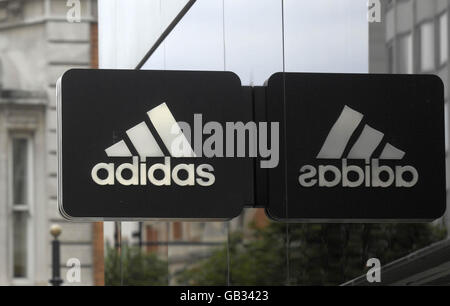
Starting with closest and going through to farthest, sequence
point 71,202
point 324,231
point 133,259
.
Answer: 1. point 71,202
2. point 324,231
3. point 133,259

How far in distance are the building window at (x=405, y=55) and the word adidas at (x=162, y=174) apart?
1.75 metres

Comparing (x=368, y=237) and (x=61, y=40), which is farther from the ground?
(x=61, y=40)

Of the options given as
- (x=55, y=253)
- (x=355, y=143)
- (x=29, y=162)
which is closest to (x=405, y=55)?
(x=355, y=143)

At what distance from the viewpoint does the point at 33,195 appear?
2278 cm

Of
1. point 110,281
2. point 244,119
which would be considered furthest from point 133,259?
point 244,119

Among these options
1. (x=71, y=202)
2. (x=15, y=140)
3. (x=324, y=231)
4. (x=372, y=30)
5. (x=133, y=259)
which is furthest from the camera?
(x=15, y=140)

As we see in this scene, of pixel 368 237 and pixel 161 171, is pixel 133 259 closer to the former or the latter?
pixel 368 237

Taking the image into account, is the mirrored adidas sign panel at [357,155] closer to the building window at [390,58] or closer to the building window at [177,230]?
the building window at [390,58]

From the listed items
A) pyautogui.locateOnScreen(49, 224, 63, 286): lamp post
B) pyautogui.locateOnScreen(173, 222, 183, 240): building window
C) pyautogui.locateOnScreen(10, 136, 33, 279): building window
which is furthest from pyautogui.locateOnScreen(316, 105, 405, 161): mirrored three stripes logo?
pyautogui.locateOnScreen(10, 136, 33, 279): building window

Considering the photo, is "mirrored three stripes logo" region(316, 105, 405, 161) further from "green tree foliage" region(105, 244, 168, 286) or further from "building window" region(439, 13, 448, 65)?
"green tree foliage" region(105, 244, 168, 286)

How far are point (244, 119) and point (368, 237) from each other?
175cm

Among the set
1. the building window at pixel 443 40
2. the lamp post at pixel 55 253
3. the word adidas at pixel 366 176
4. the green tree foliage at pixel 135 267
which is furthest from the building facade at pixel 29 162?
the word adidas at pixel 366 176

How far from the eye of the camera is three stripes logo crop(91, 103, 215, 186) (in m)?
8.59

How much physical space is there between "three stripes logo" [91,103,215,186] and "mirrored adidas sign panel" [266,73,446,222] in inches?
20.5
